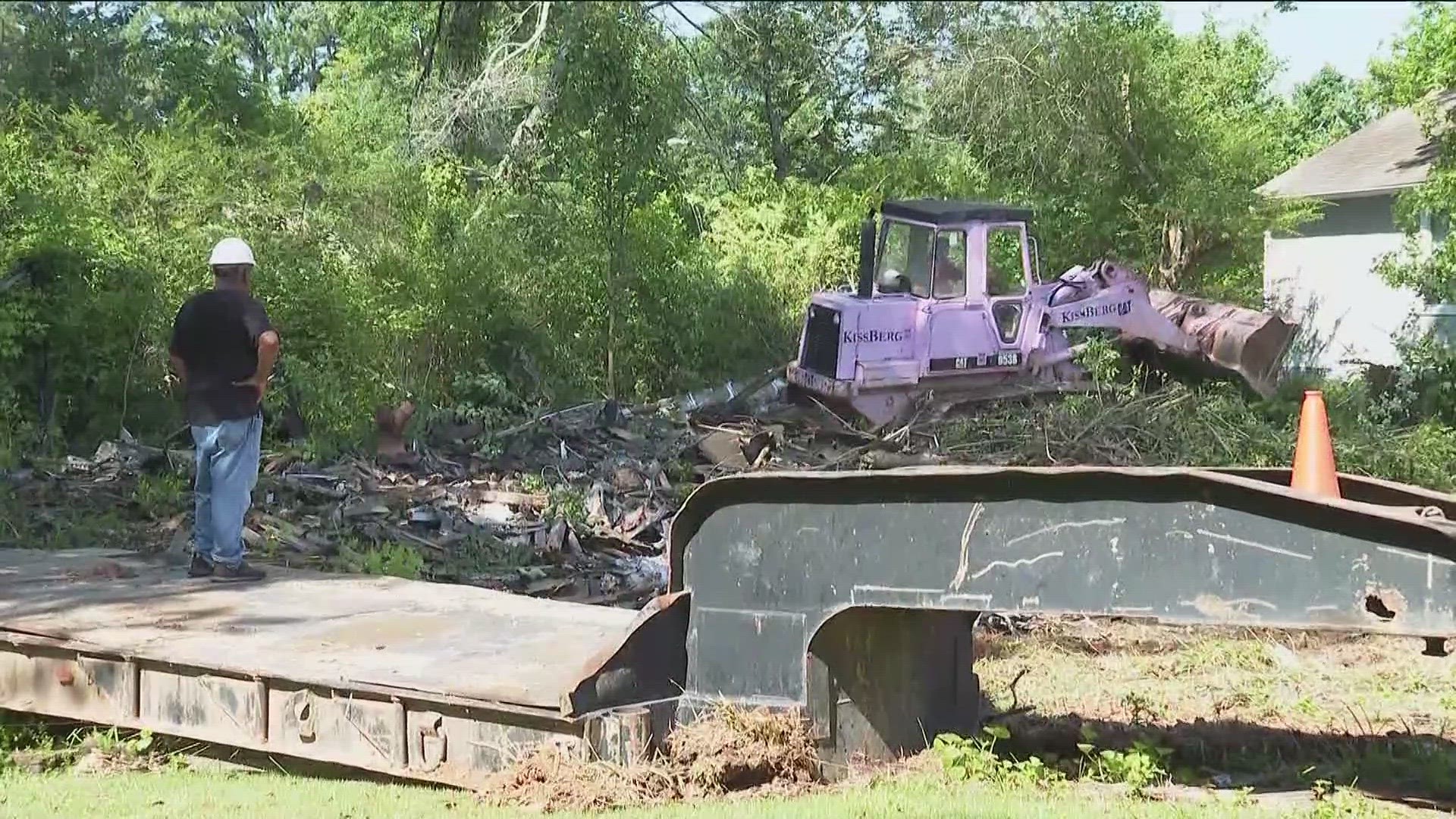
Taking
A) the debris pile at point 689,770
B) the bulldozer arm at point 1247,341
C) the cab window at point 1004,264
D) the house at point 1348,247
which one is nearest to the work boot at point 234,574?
the debris pile at point 689,770

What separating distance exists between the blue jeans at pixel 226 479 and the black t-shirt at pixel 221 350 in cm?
8

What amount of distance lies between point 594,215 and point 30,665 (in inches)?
518

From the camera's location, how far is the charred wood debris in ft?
35.4

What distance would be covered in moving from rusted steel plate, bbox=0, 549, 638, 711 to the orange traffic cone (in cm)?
264

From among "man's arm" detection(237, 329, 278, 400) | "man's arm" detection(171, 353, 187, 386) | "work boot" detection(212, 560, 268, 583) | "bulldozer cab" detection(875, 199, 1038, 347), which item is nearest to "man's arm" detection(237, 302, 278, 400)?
"man's arm" detection(237, 329, 278, 400)

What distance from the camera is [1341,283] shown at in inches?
1091

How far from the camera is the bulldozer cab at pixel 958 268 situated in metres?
16.2

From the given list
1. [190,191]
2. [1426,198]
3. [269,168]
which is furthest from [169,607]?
[1426,198]

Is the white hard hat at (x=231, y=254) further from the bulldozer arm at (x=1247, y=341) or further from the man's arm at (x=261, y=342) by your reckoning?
the bulldozer arm at (x=1247, y=341)

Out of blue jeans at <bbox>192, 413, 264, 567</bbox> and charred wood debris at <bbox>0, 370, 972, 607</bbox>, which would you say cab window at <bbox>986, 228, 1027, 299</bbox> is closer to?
charred wood debris at <bbox>0, 370, 972, 607</bbox>

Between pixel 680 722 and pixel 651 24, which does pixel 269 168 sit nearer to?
pixel 651 24

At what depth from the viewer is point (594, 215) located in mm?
19141

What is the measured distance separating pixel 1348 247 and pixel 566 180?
16.1m

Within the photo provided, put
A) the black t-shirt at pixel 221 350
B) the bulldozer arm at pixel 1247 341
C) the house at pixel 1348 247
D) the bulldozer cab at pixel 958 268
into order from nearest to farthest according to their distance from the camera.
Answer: the black t-shirt at pixel 221 350, the bulldozer cab at pixel 958 268, the bulldozer arm at pixel 1247 341, the house at pixel 1348 247
